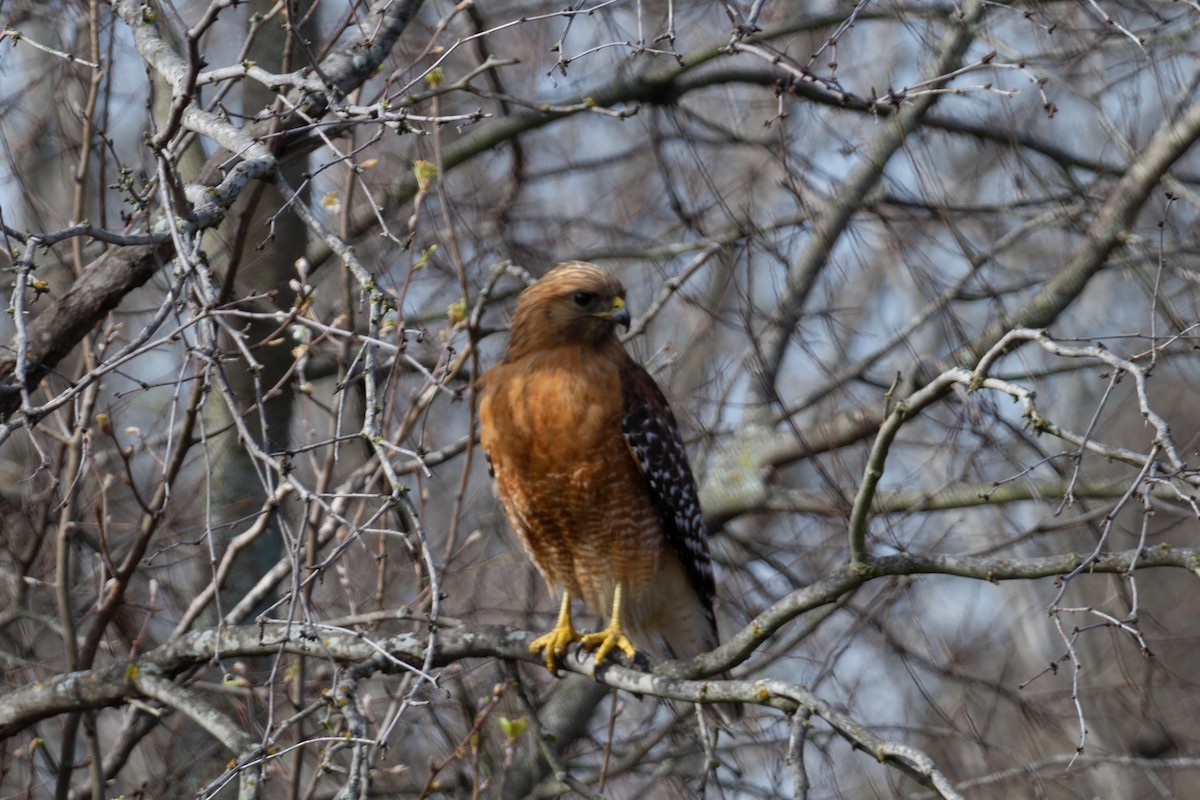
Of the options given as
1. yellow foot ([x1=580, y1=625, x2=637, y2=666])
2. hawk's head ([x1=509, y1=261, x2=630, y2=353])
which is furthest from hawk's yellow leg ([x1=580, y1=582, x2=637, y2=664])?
hawk's head ([x1=509, y1=261, x2=630, y2=353])

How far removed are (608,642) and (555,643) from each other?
0.23 meters

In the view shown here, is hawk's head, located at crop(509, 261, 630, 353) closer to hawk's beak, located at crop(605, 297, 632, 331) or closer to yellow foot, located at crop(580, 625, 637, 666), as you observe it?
hawk's beak, located at crop(605, 297, 632, 331)

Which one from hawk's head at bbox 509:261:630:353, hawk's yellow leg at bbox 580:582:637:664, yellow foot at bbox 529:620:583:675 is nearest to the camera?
yellow foot at bbox 529:620:583:675

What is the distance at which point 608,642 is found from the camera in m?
5.54

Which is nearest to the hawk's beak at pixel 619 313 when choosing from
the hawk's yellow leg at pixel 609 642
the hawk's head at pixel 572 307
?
the hawk's head at pixel 572 307

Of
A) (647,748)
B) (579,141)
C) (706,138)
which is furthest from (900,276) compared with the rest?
(647,748)

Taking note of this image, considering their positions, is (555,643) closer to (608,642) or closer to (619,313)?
(608,642)

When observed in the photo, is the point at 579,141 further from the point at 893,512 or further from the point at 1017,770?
the point at 1017,770

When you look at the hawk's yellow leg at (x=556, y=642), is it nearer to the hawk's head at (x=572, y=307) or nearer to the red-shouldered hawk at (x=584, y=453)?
the red-shouldered hawk at (x=584, y=453)

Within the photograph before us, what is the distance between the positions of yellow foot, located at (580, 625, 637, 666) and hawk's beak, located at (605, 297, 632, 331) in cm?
134

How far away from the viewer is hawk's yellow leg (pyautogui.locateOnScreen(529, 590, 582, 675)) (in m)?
5.26

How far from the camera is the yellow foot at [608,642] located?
5527 mm

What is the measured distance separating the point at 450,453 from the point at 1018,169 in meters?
3.23

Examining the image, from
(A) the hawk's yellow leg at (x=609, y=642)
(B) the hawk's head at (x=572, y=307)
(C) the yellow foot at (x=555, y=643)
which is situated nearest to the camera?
(C) the yellow foot at (x=555, y=643)
